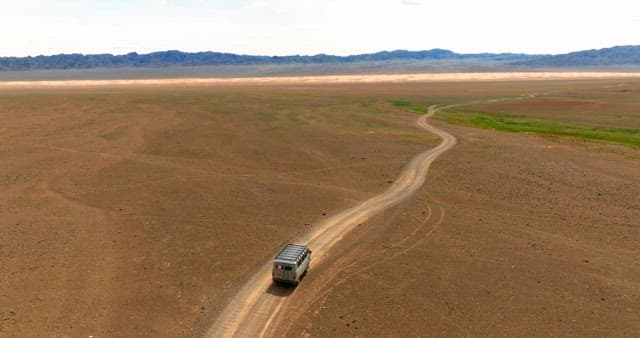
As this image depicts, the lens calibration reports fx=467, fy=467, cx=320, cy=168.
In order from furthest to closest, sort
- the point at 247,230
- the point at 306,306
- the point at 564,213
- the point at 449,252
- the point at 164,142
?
the point at 164,142 → the point at 564,213 → the point at 247,230 → the point at 449,252 → the point at 306,306

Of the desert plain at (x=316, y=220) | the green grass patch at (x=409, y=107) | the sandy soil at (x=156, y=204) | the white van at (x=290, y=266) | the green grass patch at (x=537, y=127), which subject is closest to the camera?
the desert plain at (x=316, y=220)

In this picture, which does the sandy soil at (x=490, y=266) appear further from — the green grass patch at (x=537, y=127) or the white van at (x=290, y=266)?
the green grass patch at (x=537, y=127)

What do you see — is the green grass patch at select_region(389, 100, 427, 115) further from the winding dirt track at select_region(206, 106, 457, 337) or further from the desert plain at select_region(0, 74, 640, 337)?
the winding dirt track at select_region(206, 106, 457, 337)

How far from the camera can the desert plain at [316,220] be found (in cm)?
2420

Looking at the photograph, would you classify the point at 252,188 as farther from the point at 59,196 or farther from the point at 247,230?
the point at 59,196

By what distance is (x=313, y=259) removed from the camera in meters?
30.2

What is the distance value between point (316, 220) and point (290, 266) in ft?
38.5

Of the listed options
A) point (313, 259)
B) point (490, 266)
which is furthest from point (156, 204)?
point (490, 266)

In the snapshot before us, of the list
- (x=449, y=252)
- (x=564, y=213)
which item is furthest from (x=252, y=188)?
(x=564, y=213)

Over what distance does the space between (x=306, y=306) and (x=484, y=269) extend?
11835mm

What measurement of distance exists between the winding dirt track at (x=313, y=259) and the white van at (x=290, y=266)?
0.84m

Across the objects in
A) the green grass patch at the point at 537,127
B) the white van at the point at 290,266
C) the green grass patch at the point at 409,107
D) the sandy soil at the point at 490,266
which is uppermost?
the green grass patch at the point at 409,107

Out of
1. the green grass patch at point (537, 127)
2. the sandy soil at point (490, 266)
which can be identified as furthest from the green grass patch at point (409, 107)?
the sandy soil at point (490, 266)

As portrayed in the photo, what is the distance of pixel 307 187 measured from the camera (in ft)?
148
